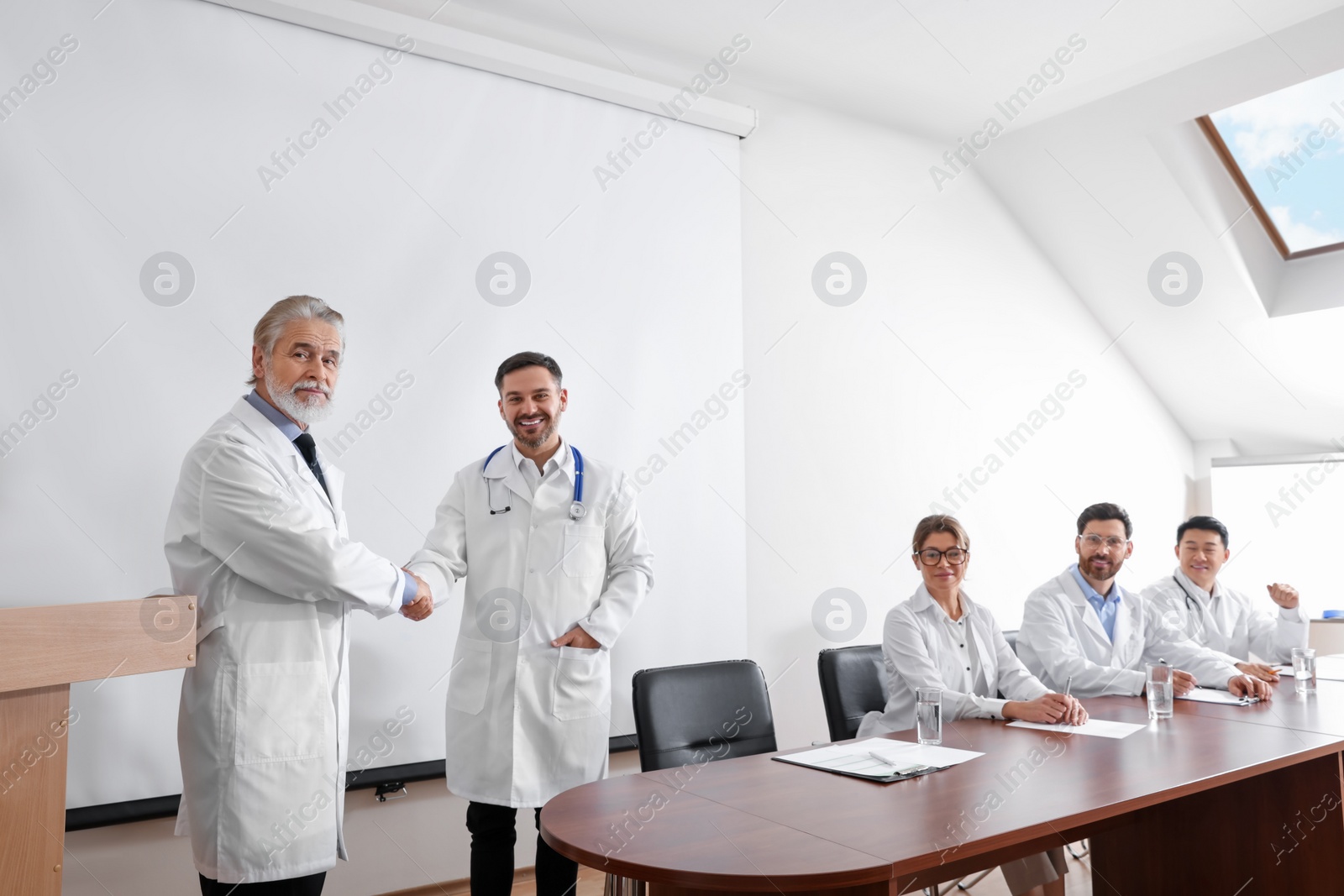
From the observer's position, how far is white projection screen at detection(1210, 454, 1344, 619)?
577cm

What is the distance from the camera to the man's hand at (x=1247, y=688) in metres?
3.01

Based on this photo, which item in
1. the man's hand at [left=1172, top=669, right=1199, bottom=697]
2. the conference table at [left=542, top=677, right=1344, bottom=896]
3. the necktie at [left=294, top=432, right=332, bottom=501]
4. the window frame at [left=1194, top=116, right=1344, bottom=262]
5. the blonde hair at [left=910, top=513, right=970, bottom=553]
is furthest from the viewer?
the window frame at [left=1194, top=116, right=1344, bottom=262]

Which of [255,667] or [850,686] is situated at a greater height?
[255,667]

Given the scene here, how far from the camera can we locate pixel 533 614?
265 cm

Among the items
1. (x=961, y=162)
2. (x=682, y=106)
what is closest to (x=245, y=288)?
(x=682, y=106)

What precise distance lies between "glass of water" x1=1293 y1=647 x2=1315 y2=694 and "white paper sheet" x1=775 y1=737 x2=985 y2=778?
5.50 feet

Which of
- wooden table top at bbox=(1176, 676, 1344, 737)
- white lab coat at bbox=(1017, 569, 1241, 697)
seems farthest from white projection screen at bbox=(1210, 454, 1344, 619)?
wooden table top at bbox=(1176, 676, 1344, 737)

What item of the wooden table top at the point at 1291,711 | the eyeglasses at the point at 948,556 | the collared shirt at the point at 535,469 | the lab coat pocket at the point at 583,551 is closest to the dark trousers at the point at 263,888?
the lab coat pocket at the point at 583,551

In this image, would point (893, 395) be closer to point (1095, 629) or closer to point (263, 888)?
point (1095, 629)

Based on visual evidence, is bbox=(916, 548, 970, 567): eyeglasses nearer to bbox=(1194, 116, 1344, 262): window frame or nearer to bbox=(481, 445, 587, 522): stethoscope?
bbox=(481, 445, 587, 522): stethoscope

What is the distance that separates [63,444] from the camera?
284 cm

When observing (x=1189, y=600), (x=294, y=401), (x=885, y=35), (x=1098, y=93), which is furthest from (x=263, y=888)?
(x=1098, y=93)

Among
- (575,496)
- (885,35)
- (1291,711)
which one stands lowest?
(1291,711)

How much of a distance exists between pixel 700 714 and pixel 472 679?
0.66 m
